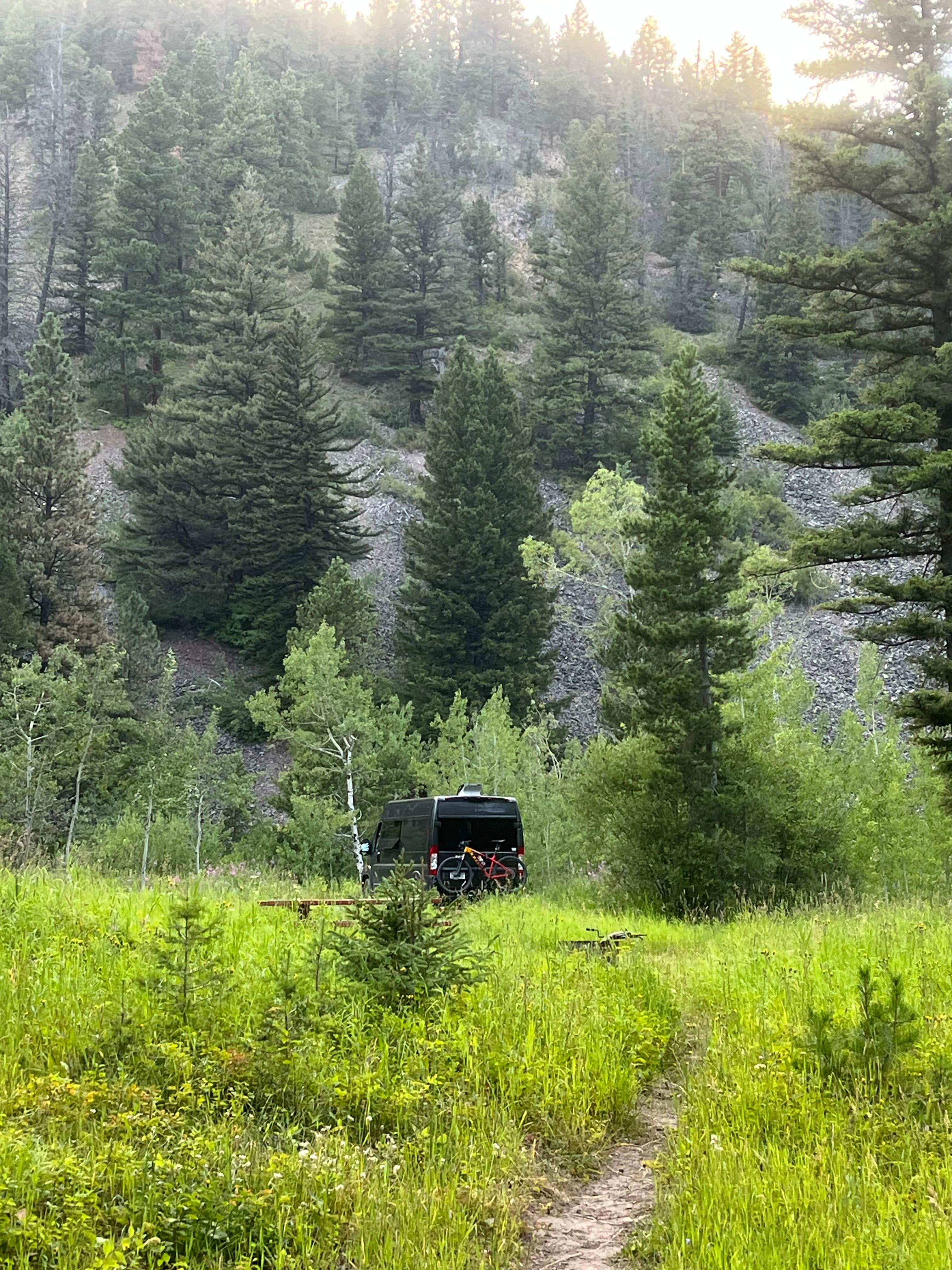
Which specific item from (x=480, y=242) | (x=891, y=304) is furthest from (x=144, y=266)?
(x=891, y=304)

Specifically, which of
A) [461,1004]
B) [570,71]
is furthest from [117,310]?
[570,71]

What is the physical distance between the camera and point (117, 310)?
61719 millimetres

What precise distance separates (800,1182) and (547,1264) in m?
1.15

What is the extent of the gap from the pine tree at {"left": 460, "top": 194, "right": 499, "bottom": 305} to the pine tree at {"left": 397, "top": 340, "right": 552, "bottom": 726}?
1431 inches

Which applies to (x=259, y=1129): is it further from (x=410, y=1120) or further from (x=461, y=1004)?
(x=461, y=1004)

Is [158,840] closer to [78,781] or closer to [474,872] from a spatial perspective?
[78,781]

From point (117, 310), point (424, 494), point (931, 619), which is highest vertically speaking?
point (117, 310)

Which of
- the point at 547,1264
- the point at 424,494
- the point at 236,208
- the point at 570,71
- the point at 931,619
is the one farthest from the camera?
the point at 570,71

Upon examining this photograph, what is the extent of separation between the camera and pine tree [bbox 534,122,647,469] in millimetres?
60312

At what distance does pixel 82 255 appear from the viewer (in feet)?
215

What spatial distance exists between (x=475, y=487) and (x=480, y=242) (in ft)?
140

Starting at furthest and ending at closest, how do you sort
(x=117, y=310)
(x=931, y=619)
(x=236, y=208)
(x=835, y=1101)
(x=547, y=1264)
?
1. (x=117, y=310)
2. (x=236, y=208)
3. (x=931, y=619)
4. (x=835, y=1101)
5. (x=547, y=1264)

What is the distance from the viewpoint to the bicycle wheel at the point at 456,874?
18.6 m

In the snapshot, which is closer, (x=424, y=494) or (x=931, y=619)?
(x=931, y=619)
